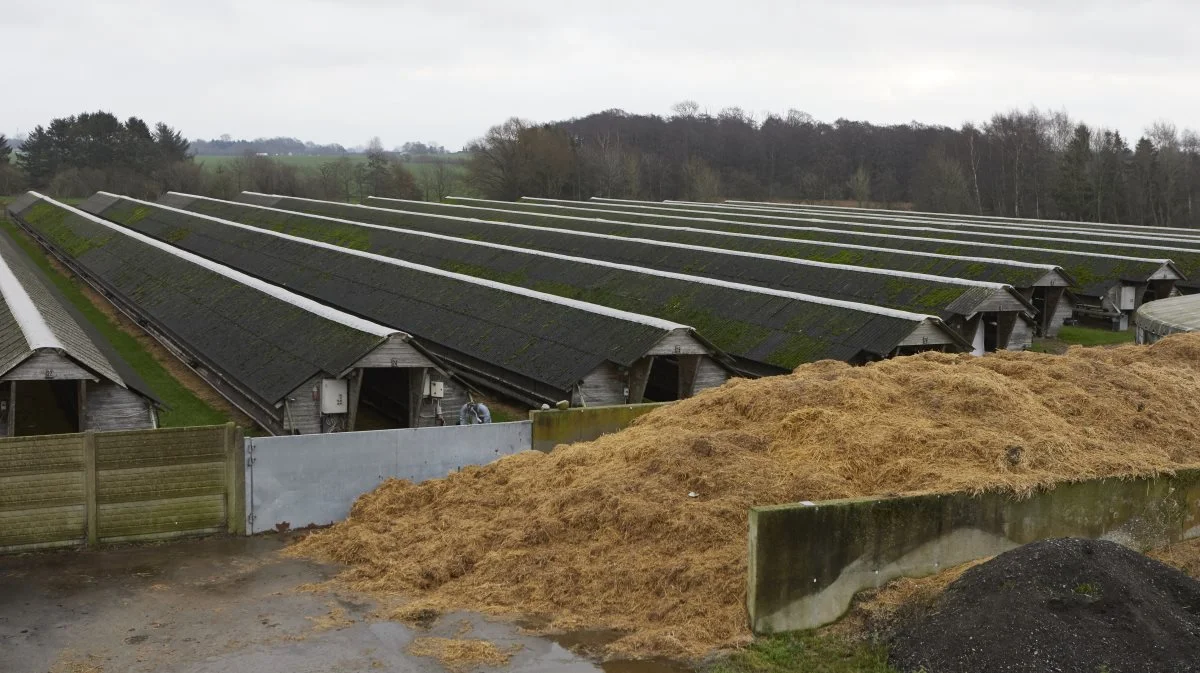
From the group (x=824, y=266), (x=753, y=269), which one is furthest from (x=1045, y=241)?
(x=753, y=269)

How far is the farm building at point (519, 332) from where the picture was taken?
22406 millimetres

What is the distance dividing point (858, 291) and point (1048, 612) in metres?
23.3

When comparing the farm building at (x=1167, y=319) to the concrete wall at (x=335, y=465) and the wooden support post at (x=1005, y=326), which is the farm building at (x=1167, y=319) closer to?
the wooden support post at (x=1005, y=326)

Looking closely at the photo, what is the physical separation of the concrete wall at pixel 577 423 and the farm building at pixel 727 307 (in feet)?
26.0

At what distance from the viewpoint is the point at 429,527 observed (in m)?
13.6

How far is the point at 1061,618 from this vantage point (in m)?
9.52

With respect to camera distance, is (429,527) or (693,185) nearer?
(429,527)

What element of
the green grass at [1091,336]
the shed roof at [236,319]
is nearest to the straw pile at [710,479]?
the shed roof at [236,319]

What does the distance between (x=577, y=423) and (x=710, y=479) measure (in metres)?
4.22

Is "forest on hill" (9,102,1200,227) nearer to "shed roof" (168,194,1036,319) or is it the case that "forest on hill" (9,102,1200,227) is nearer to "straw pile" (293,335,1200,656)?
"shed roof" (168,194,1036,319)

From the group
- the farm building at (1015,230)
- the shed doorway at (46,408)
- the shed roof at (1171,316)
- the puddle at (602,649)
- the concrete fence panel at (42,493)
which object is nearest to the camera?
the puddle at (602,649)

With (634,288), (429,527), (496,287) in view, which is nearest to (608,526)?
(429,527)

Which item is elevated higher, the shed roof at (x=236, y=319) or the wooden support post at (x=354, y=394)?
the shed roof at (x=236, y=319)

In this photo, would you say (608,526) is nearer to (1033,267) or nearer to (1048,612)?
(1048,612)
